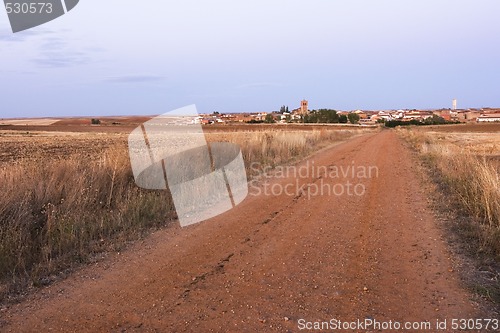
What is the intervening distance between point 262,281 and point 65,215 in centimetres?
350

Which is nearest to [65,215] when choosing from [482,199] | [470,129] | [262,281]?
[262,281]

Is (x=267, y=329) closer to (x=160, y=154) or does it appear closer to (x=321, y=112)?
(x=160, y=154)

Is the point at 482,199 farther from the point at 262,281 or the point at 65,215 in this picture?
the point at 65,215

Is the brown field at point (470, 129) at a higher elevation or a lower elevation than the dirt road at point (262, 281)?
lower

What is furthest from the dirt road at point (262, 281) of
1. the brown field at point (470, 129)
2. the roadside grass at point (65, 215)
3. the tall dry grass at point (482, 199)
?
the brown field at point (470, 129)

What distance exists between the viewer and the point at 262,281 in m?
4.72

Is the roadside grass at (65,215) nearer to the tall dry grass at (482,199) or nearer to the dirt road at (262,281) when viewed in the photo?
the dirt road at (262,281)

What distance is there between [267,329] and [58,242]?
11.8 ft

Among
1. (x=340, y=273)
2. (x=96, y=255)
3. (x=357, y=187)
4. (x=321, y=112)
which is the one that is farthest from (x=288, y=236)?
(x=321, y=112)

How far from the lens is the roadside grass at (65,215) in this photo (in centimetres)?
520

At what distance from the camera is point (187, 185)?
9.85 m

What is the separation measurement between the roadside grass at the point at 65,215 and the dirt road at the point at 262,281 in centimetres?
44

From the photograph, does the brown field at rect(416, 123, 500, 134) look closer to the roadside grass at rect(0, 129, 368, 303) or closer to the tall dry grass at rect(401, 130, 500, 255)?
the tall dry grass at rect(401, 130, 500, 255)

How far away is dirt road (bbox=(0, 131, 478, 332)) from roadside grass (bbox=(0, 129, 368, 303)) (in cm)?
44
